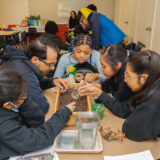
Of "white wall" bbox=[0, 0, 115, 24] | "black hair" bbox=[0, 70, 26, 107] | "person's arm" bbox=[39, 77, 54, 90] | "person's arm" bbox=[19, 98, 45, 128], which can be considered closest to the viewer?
"black hair" bbox=[0, 70, 26, 107]

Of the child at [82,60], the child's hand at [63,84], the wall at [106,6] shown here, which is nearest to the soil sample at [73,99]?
the child's hand at [63,84]

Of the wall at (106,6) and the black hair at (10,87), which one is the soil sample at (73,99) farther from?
the wall at (106,6)

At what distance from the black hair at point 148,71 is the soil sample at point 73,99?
36 cm

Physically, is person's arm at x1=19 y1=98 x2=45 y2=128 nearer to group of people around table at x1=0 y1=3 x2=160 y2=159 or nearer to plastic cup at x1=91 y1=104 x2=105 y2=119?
group of people around table at x1=0 y1=3 x2=160 y2=159

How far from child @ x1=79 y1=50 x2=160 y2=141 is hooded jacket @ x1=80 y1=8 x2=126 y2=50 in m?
2.00

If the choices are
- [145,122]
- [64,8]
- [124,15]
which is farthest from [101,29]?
[64,8]

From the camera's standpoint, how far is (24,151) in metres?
0.87

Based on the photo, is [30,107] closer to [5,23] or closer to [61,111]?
[61,111]

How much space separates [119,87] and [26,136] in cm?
93

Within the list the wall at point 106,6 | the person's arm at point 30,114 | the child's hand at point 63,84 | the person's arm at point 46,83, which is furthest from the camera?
the wall at point 106,6

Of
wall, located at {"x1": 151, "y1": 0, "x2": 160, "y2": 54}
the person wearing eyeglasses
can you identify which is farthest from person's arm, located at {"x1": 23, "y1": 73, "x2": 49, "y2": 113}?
wall, located at {"x1": 151, "y1": 0, "x2": 160, "y2": 54}

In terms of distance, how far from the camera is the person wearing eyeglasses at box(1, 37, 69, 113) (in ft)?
4.34

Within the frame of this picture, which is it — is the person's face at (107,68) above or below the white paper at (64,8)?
below

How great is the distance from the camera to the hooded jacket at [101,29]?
304 centimetres
